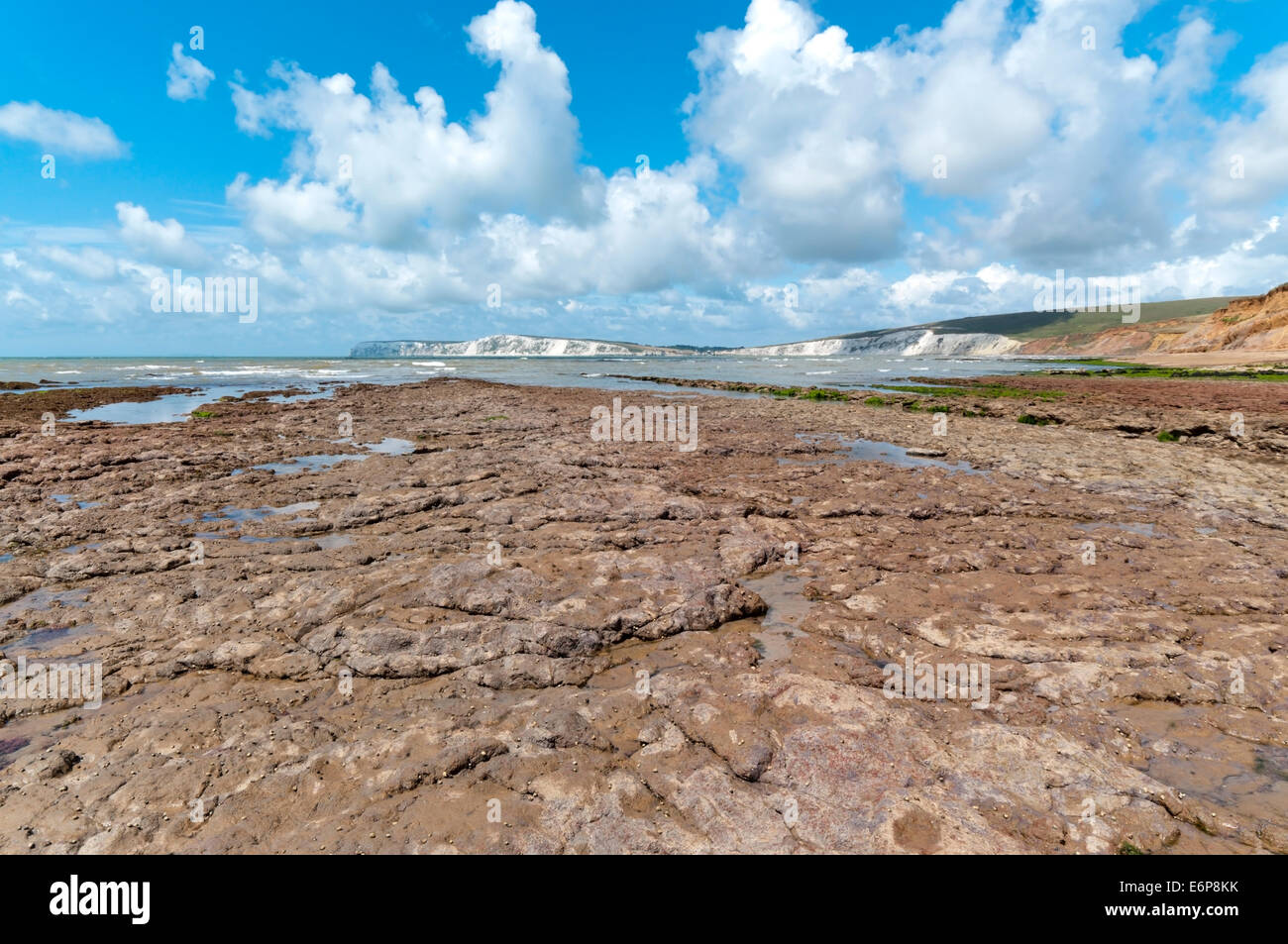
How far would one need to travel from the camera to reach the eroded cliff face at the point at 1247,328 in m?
70.9

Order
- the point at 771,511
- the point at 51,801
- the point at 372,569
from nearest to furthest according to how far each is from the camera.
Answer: the point at 51,801, the point at 372,569, the point at 771,511

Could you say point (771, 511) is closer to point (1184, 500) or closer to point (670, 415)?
point (1184, 500)

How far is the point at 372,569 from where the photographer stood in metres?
9.11

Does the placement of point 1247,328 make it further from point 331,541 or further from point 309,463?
point 331,541

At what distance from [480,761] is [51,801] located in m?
3.36

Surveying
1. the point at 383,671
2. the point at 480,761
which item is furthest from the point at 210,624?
the point at 480,761

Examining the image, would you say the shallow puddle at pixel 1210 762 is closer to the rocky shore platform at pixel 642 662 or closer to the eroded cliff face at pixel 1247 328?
the rocky shore platform at pixel 642 662

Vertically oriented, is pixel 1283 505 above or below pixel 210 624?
above

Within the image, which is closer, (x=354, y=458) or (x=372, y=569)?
(x=372, y=569)
